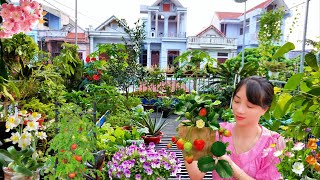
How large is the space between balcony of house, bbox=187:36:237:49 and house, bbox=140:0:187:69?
259mm

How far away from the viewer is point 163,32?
828 cm

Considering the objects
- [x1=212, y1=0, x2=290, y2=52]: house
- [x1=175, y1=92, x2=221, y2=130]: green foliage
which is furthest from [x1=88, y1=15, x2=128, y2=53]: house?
[x1=175, y1=92, x2=221, y2=130]: green foliage

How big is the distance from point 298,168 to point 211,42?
7683 mm

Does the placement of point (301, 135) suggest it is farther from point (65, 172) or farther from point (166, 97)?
point (166, 97)

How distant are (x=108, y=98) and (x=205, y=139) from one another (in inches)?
96.8

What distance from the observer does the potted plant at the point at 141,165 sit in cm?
133

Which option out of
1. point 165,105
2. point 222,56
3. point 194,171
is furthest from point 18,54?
point 222,56

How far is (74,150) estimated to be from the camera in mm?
1209

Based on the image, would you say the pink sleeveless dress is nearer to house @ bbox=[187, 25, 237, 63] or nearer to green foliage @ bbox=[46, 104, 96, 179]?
green foliage @ bbox=[46, 104, 96, 179]

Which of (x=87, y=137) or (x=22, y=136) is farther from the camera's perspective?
(x=22, y=136)

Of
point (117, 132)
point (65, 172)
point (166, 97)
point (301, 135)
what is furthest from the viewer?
point (166, 97)

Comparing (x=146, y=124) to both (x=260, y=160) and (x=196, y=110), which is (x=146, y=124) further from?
(x=196, y=110)

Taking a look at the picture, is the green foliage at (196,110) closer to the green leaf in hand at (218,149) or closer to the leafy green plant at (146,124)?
the green leaf in hand at (218,149)

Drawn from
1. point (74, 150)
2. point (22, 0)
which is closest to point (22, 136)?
point (74, 150)
